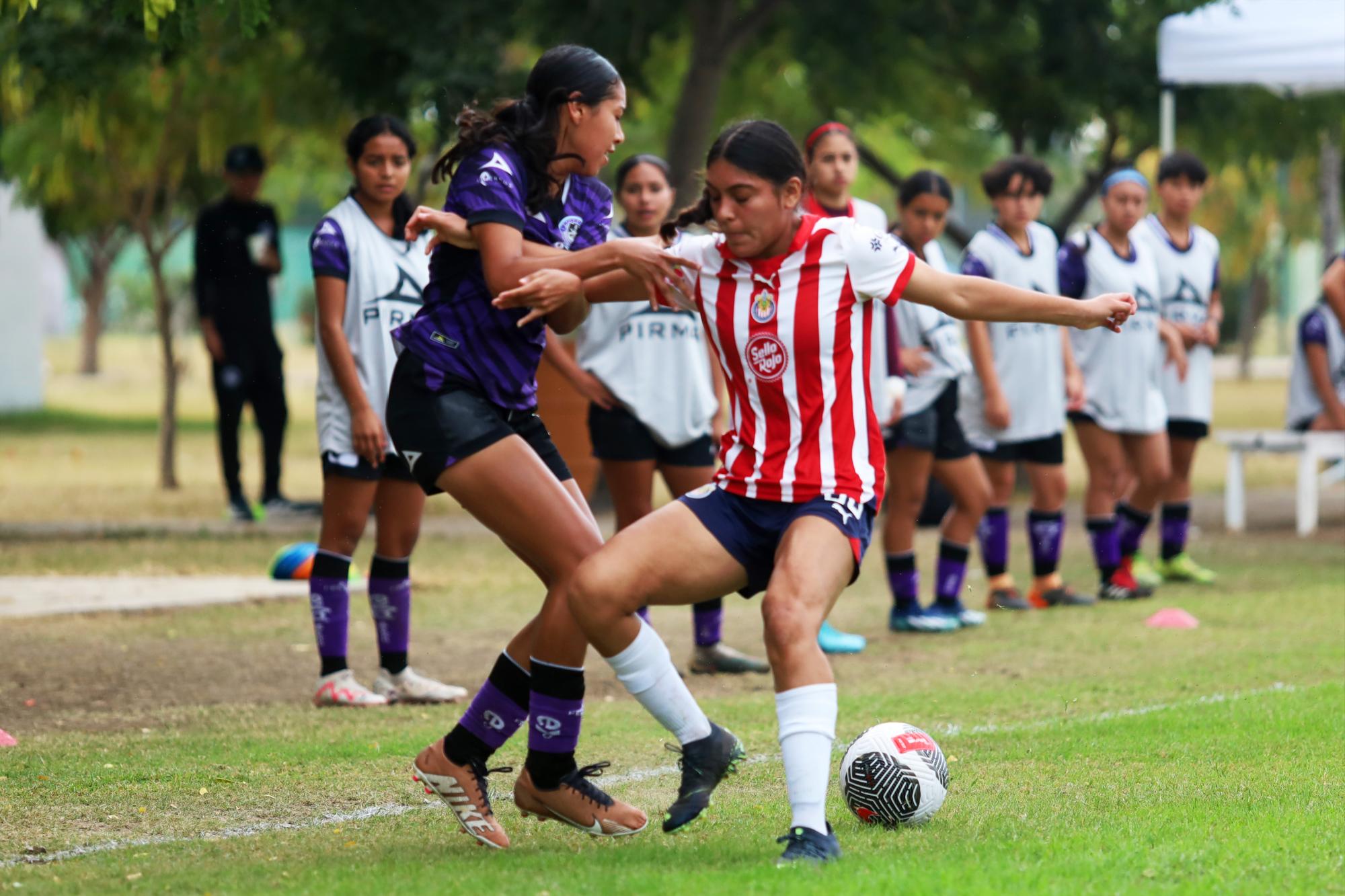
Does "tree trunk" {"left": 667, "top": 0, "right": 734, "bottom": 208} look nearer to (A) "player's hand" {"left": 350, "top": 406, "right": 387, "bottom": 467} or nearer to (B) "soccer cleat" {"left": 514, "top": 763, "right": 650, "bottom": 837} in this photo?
(A) "player's hand" {"left": 350, "top": 406, "right": 387, "bottom": 467}

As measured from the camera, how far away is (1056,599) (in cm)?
1034

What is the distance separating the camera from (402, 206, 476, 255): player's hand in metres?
4.84

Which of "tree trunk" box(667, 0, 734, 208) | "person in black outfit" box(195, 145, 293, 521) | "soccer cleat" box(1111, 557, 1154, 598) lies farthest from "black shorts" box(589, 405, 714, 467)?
"person in black outfit" box(195, 145, 293, 521)

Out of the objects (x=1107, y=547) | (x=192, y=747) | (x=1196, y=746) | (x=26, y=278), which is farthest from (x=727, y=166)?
(x=26, y=278)

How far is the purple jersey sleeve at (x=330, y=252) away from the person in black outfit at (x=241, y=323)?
309 inches

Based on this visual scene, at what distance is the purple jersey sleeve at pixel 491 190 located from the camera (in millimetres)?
4781

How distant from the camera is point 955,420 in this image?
31.1 ft

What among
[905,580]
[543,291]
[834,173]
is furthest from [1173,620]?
[543,291]

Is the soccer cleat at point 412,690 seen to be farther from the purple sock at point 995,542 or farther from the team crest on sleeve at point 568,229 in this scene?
the purple sock at point 995,542

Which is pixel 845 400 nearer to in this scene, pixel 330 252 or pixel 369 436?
pixel 369 436

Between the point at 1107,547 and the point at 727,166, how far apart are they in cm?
670

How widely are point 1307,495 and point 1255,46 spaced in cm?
373

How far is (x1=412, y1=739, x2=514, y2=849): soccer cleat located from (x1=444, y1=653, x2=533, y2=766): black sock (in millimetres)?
21

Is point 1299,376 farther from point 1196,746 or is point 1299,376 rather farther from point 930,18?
point 1196,746
